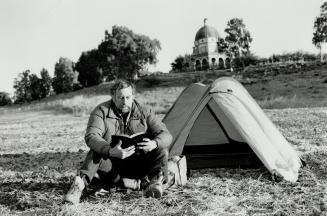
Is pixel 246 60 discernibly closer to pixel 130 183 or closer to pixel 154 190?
pixel 130 183

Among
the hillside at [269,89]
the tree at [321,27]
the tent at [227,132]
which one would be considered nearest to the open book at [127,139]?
the tent at [227,132]

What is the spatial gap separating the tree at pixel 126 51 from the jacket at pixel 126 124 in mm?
59659

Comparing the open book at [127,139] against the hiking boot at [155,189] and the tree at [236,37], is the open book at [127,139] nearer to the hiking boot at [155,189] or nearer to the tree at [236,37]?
the hiking boot at [155,189]

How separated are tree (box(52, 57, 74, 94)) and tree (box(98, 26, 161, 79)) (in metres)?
25.5

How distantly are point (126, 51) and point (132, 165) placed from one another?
61.3m

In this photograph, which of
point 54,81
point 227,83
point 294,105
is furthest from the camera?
point 54,81

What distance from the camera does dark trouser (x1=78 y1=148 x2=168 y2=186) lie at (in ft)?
17.7

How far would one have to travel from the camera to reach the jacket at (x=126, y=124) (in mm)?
5602

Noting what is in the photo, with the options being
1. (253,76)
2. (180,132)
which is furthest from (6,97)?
(180,132)

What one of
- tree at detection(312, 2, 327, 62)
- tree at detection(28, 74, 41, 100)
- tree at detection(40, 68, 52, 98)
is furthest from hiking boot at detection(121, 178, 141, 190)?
tree at detection(40, 68, 52, 98)

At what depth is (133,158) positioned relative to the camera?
5.73 metres

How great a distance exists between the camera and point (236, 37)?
63.4 m

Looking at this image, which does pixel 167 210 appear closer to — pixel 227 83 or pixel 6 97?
pixel 227 83

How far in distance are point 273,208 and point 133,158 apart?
2.03 m
